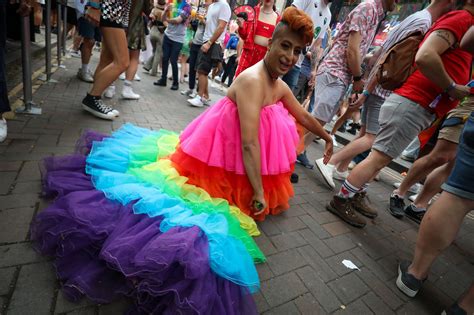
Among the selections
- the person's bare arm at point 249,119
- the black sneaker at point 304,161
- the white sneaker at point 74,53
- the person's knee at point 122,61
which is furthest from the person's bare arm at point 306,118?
the white sneaker at point 74,53

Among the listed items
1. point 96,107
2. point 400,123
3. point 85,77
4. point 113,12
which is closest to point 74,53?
point 85,77

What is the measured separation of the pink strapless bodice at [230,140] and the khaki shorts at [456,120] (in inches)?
65.5

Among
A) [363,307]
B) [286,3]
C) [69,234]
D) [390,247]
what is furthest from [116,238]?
[286,3]

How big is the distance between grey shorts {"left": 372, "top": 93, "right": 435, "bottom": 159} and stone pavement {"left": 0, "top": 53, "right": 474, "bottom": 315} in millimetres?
899

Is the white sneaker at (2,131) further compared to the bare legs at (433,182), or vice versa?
the bare legs at (433,182)

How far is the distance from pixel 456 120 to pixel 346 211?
4.46ft

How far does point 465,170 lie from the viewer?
64.2 inches

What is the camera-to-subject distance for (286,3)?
1157 centimetres

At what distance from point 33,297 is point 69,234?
31 centimetres

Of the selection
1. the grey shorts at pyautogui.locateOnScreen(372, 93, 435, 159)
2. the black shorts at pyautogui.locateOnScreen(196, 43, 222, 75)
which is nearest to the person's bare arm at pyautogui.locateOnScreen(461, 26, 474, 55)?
the grey shorts at pyautogui.locateOnScreen(372, 93, 435, 159)

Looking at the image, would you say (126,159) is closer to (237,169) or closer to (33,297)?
(237,169)

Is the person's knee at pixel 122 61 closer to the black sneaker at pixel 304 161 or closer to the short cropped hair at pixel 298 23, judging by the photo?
the short cropped hair at pixel 298 23

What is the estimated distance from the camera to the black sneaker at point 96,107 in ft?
11.4

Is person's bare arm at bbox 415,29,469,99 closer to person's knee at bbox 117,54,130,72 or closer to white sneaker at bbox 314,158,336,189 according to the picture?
white sneaker at bbox 314,158,336,189
